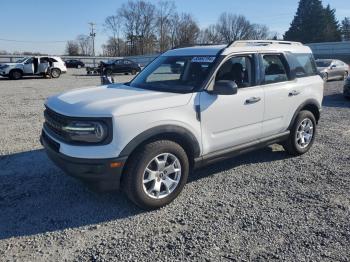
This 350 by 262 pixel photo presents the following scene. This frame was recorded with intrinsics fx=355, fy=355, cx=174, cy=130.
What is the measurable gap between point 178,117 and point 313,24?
72.2 metres

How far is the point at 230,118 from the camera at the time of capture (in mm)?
4820

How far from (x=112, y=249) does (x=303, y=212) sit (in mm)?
2261

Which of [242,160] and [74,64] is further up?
[74,64]

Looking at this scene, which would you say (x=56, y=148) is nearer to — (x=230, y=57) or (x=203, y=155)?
(x=203, y=155)

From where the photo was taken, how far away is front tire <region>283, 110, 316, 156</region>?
19.8 ft

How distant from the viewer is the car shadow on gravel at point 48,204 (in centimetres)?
393

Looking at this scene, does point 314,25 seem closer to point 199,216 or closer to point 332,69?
point 332,69

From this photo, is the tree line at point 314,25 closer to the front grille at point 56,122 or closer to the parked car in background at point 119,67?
the parked car in background at point 119,67

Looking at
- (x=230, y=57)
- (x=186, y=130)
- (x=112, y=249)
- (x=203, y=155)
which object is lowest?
(x=112, y=249)

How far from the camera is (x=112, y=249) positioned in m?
3.47

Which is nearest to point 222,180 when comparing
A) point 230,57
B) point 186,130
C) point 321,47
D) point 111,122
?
point 186,130

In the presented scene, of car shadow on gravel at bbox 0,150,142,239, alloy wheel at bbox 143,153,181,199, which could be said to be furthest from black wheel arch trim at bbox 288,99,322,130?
car shadow on gravel at bbox 0,150,142,239

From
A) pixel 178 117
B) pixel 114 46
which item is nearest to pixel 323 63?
pixel 178 117

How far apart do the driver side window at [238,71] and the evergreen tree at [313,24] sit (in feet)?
227
